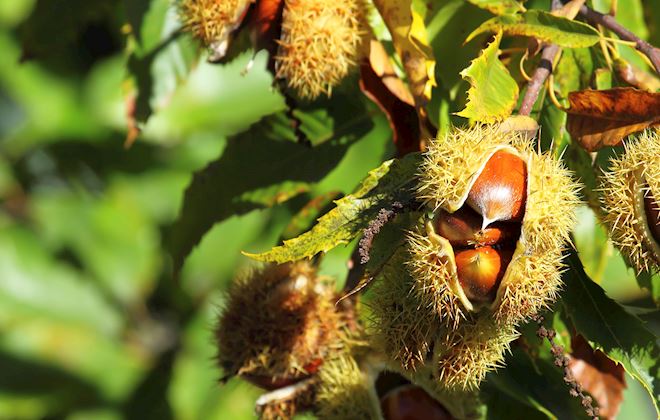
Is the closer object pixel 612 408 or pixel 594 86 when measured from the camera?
pixel 594 86

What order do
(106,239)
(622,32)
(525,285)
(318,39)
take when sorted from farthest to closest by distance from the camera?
(106,239)
(318,39)
(622,32)
(525,285)

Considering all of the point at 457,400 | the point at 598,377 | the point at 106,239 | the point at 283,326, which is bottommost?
the point at 106,239

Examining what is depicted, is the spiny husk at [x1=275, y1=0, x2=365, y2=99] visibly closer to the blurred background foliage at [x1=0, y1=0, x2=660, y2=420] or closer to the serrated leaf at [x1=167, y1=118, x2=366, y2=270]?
the serrated leaf at [x1=167, y1=118, x2=366, y2=270]

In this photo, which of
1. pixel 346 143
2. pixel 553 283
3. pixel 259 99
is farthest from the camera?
pixel 259 99

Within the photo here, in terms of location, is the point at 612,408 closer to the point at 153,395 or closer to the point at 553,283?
the point at 553,283

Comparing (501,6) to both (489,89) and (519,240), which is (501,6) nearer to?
(489,89)

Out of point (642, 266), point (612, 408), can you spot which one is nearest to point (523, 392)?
point (612, 408)

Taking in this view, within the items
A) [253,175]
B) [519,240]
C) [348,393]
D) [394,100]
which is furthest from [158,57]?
[519,240]
